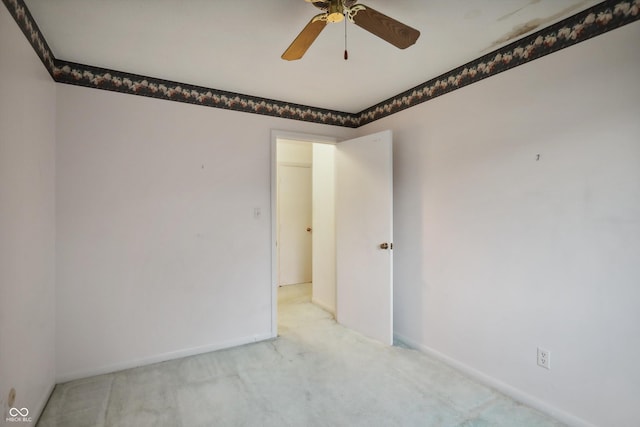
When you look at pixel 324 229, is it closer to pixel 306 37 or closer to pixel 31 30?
pixel 306 37

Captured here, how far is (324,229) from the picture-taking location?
153 inches

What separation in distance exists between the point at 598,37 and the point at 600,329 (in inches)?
63.6

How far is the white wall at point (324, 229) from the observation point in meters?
3.75

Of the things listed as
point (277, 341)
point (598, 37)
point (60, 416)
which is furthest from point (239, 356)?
point (598, 37)

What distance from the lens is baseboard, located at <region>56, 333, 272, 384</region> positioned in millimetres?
2297

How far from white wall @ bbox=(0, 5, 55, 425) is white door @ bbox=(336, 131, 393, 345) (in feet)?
8.08

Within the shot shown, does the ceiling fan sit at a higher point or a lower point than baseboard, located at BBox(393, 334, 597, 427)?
higher

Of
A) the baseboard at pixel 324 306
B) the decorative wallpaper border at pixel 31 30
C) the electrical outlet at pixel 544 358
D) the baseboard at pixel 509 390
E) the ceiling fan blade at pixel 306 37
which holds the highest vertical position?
the decorative wallpaper border at pixel 31 30

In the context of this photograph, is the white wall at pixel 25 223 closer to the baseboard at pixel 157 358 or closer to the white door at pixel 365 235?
the baseboard at pixel 157 358

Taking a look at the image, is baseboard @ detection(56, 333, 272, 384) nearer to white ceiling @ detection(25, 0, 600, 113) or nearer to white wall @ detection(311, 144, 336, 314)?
white wall @ detection(311, 144, 336, 314)

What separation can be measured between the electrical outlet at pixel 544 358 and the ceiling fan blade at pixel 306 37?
7.57 ft

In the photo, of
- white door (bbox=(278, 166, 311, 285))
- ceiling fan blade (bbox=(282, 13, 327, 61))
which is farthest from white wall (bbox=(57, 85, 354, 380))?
white door (bbox=(278, 166, 311, 285))

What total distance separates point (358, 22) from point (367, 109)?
199 centimetres

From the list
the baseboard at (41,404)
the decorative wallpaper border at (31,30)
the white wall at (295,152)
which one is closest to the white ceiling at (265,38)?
the decorative wallpaper border at (31,30)
